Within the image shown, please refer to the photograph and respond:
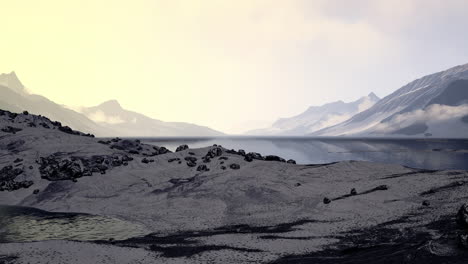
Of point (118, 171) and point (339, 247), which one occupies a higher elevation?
point (118, 171)

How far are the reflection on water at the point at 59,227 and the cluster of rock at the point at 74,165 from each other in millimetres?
10803

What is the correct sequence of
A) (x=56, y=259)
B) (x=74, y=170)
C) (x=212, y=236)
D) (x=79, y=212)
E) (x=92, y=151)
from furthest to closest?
(x=92, y=151)
(x=74, y=170)
(x=79, y=212)
(x=212, y=236)
(x=56, y=259)

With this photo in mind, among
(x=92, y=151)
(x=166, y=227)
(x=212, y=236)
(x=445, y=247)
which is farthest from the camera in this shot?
(x=92, y=151)

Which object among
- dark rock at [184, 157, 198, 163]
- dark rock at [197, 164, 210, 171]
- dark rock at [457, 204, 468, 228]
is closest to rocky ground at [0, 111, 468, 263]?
dark rock at [457, 204, 468, 228]

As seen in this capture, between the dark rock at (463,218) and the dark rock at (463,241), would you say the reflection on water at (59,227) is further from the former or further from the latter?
the dark rock at (463,218)

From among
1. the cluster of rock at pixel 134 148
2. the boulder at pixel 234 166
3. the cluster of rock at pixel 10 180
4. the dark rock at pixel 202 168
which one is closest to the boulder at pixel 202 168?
the dark rock at pixel 202 168

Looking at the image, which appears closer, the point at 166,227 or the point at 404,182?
the point at 166,227

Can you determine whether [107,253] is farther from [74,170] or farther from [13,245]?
[74,170]

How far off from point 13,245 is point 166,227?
1248cm

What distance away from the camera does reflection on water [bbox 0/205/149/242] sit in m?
31.9

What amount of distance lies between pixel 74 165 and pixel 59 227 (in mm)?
20732

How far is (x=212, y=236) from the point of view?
3075 cm

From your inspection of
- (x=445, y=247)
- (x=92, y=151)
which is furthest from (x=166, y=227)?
(x=92, y=151)

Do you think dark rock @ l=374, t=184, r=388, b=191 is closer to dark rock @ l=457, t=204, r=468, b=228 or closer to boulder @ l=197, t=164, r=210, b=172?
dark rock @ l=457, t=204, r=468, b=228
